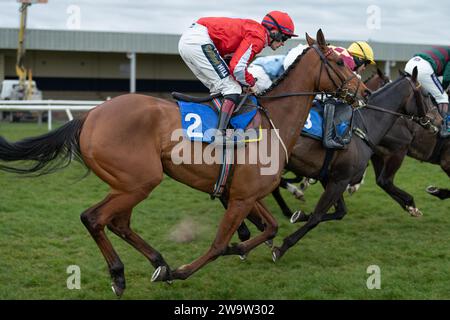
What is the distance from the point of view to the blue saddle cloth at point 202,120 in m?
4.25

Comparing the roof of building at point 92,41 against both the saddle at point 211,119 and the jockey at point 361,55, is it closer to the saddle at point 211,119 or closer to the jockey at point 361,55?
the jockey at point 361,55

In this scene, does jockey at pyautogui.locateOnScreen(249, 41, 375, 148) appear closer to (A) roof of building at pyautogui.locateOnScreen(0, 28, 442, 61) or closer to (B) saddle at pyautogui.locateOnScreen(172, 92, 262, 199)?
(B) saddle at pyautogui.locateOnScreen(172, 92, 262, 199)

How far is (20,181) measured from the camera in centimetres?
896

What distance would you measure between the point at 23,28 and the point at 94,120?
2219 cm

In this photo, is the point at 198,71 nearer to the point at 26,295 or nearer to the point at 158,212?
the point at 26,295

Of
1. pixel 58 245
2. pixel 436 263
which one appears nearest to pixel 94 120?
pixel 58 245

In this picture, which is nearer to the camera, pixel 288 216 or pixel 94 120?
pixel 94 120

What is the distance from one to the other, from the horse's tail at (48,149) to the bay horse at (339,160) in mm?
1984

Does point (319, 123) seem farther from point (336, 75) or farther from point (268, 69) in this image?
point (268, 69)

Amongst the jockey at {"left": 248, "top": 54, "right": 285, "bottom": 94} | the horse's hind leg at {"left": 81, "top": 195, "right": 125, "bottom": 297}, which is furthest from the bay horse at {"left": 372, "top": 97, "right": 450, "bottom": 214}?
the horse's hind leg at {"left": 81, "top": 195, "right": 125, "bottom": 297}

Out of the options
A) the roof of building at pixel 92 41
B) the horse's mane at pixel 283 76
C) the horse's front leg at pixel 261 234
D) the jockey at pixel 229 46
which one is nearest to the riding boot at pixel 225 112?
the jockey at pixel 229 46

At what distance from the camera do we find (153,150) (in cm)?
422

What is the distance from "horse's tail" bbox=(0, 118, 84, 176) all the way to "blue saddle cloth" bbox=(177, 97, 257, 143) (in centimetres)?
75

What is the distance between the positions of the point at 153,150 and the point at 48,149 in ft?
2.62
